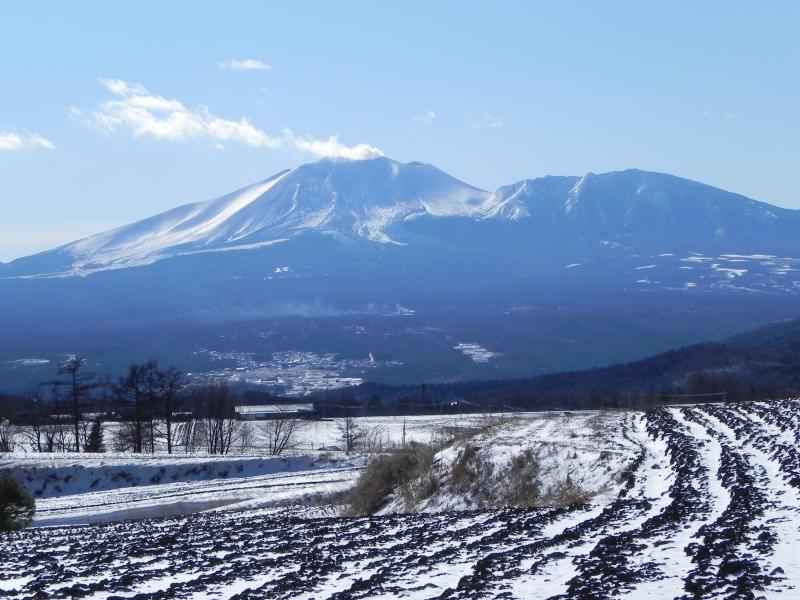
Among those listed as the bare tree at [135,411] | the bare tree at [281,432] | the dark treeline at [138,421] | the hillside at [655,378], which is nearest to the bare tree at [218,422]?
the dark treeline at [138,421]

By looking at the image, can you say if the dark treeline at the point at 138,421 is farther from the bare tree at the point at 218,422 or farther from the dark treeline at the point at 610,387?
the dark treeline at the point at 610,387

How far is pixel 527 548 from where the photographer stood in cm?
1330

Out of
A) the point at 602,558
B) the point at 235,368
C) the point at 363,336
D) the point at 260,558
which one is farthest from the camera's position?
the point at 363,336

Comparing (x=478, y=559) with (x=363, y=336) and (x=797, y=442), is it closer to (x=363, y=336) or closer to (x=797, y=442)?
(x=797, y=442)

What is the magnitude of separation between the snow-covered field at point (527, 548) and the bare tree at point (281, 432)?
3818 cm

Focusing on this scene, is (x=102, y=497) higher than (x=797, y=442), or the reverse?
(x=797, y=442)

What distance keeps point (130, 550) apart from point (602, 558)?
8.18 metres

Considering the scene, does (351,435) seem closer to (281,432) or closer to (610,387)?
(281,432)

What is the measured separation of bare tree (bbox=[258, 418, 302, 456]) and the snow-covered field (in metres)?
38.2

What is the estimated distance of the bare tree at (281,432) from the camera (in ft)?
202

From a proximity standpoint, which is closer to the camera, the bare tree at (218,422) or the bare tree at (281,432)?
the bare tree at (281,432)

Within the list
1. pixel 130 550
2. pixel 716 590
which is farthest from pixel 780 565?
pixel 130 550

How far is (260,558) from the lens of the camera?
14336 millimetres

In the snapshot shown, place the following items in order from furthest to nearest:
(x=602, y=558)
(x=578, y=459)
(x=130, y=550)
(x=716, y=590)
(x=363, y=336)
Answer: (x=363, y=336), (x=578, y=459), (x=130, y=550), (x=602, y=558), (x=716, y=590)
